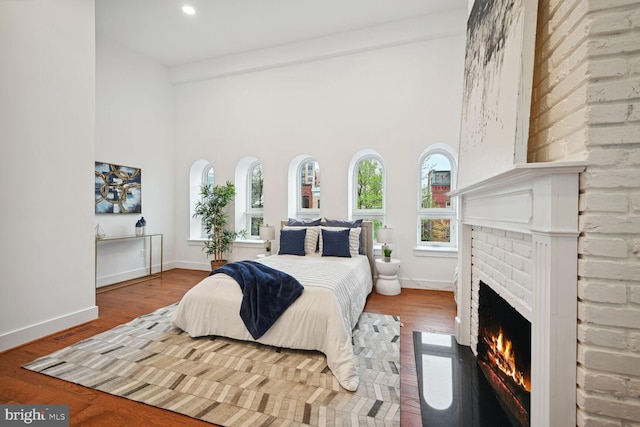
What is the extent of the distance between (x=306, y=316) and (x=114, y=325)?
2.08 metres

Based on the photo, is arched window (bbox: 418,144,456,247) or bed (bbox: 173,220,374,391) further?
arched window (bbox: 418,144,456,247)

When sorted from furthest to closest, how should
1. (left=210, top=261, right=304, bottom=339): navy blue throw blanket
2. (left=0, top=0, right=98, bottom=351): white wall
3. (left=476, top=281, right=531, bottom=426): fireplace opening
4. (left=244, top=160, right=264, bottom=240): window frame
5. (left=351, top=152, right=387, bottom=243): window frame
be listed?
(left=244, top=160, right=264, bottom=240): window frame < (left=351, top=152, right=387, bottom=243): window frame < (left=0, top=0, right=98, bottom=351): white wall < (left=210, top=261, right=304, bottom=339): navy blue throw blanket < (left=476, top=281, right=531, bottom=426): fireplace opening

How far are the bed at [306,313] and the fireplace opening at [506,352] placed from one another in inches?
33.9

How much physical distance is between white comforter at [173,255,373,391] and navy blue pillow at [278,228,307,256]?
3.19 ft

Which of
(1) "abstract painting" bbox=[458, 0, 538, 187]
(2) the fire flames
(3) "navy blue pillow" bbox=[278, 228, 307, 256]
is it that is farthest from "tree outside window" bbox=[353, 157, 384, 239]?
(2) the fire flames

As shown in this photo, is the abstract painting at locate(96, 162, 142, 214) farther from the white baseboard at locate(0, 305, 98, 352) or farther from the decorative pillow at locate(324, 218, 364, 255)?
the decorative pillow at locate(324, 218, 364, 255)

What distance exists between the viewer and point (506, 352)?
5.32 ft

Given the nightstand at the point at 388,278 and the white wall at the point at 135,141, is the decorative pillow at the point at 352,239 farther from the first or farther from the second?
the white wall at the point at 135,141

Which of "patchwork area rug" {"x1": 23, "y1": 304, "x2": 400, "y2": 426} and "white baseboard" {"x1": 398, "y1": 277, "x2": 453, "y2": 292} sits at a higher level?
"white baseboard" {"x1": 398, "y1": 277, "x2": 453, "y2": 292}

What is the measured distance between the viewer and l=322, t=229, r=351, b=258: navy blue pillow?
147 inches

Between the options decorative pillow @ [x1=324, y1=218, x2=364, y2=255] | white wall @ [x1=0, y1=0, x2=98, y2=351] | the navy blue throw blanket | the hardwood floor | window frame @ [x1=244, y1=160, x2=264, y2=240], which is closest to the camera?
the hardwood floor

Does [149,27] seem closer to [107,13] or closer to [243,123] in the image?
[107,13]

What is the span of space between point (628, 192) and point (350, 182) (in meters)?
3.72

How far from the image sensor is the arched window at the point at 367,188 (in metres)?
4.62
